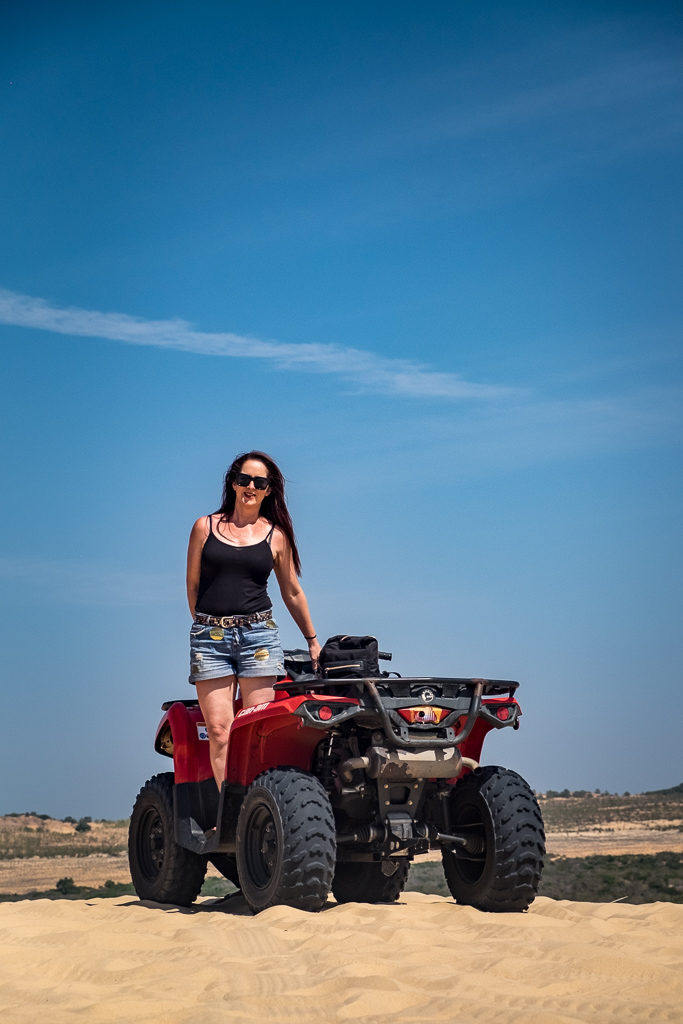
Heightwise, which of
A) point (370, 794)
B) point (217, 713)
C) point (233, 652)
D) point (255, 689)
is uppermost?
point (233, 652)

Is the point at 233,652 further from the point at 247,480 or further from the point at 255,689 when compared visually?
the point at 247,480

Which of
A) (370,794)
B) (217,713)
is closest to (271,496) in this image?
(217,713)

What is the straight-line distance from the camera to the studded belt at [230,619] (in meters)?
8.04

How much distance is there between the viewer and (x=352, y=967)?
5402 millimetres

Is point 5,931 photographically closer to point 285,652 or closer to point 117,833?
point 285,652

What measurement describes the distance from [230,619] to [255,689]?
49 cm

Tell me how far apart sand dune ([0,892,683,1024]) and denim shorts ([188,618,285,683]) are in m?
1.50

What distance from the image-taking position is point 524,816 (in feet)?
24.9

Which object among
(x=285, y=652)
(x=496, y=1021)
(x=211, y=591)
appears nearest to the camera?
(x=496, y=1021)

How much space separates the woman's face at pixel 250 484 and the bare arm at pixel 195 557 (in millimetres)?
284

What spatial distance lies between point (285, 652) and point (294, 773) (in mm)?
1591

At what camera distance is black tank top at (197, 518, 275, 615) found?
8062 mm

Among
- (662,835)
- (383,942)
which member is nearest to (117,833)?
(662,835)

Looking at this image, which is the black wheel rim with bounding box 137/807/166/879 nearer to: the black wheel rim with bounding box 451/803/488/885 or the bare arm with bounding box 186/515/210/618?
the bare arm with bounding box 186/515/210/618
